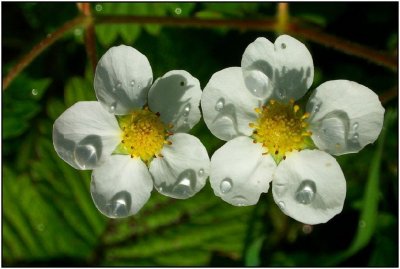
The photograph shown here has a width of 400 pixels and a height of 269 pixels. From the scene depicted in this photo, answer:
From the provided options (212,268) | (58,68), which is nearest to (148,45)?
(58,68)

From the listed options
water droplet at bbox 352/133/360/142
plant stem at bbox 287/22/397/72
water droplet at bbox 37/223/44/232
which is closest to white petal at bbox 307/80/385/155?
water droplet at bbox 352/133/360/142

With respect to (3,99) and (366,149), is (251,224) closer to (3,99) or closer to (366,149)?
(366,149)

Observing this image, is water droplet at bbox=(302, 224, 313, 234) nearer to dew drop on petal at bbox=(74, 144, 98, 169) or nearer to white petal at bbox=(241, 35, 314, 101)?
white petal at bbox=(241, 35, 314, 101)

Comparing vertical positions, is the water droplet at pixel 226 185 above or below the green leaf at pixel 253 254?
above

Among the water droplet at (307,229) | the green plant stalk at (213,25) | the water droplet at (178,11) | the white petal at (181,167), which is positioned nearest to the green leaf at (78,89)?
the green plant stalk at (213,25)

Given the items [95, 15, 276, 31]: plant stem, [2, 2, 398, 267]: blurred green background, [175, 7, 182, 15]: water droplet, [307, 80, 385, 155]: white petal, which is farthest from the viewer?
[2, 2, 398, 267]: blurred green background

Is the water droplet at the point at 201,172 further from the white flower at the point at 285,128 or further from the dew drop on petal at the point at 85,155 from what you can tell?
the dew drop on petal at the point at 85,155

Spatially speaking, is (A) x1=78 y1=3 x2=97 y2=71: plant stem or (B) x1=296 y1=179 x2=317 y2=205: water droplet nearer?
(B) x1=296 y1=179 x2=317 y2=205: water droplet
